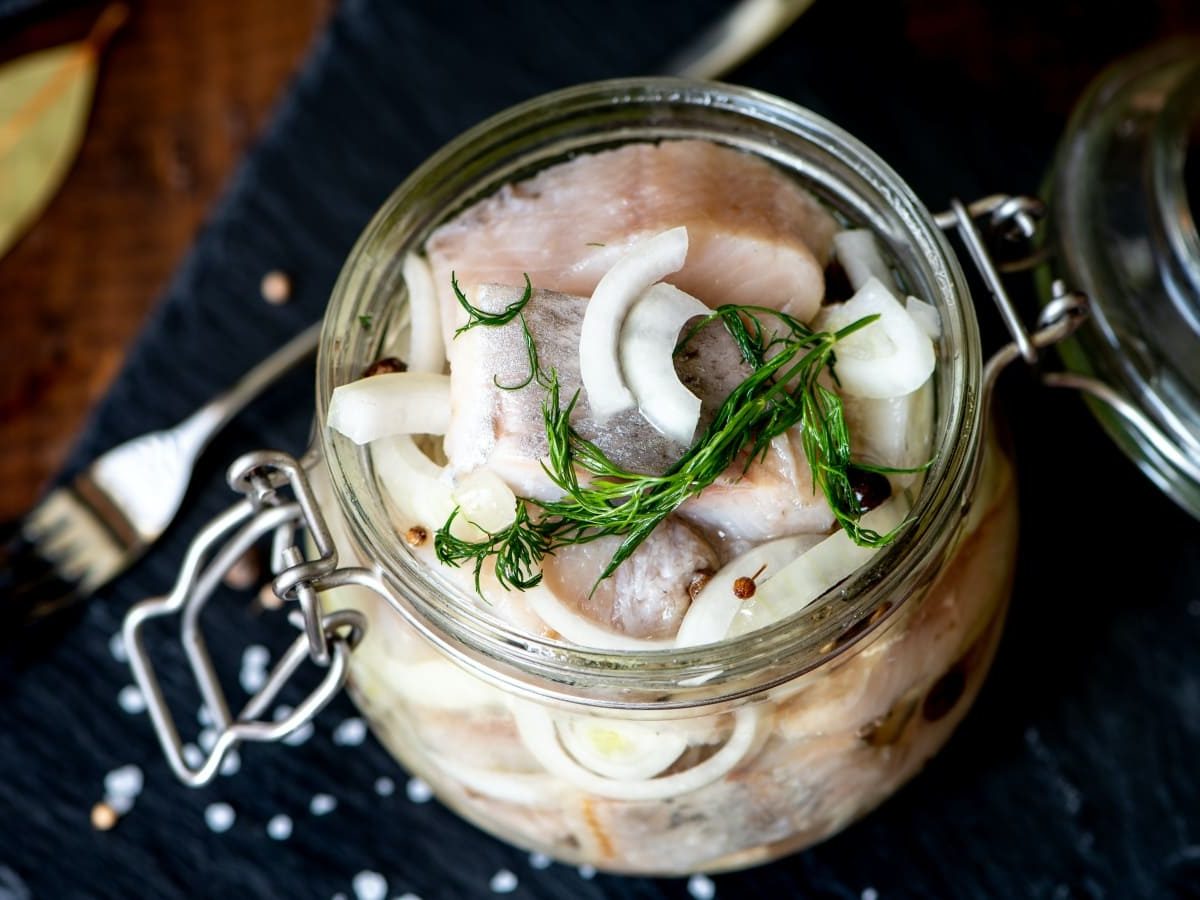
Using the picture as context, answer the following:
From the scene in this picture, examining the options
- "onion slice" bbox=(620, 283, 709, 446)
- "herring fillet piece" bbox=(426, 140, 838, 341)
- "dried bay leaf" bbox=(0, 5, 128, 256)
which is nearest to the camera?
"onion slice" bbox=(620, 283, 709, 446)

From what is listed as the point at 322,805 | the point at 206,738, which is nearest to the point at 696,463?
the point at 322,805

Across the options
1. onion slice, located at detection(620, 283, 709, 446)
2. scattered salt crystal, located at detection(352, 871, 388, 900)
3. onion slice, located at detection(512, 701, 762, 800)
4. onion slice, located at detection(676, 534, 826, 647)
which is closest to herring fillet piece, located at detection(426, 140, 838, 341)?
onion slice, located at detection(620, 283, 709, 446)

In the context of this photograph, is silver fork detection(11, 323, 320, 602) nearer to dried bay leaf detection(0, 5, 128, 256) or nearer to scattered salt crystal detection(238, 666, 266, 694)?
scattered salt crystal detection(238, 666, 266, 694)

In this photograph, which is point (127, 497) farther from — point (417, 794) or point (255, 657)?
point (417, 794)

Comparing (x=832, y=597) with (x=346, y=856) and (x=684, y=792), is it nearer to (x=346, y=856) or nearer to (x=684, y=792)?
(x=684, y=792)

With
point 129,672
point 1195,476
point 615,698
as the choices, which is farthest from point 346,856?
point 1195,476

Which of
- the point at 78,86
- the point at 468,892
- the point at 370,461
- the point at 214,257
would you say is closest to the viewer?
the point at 370,461
